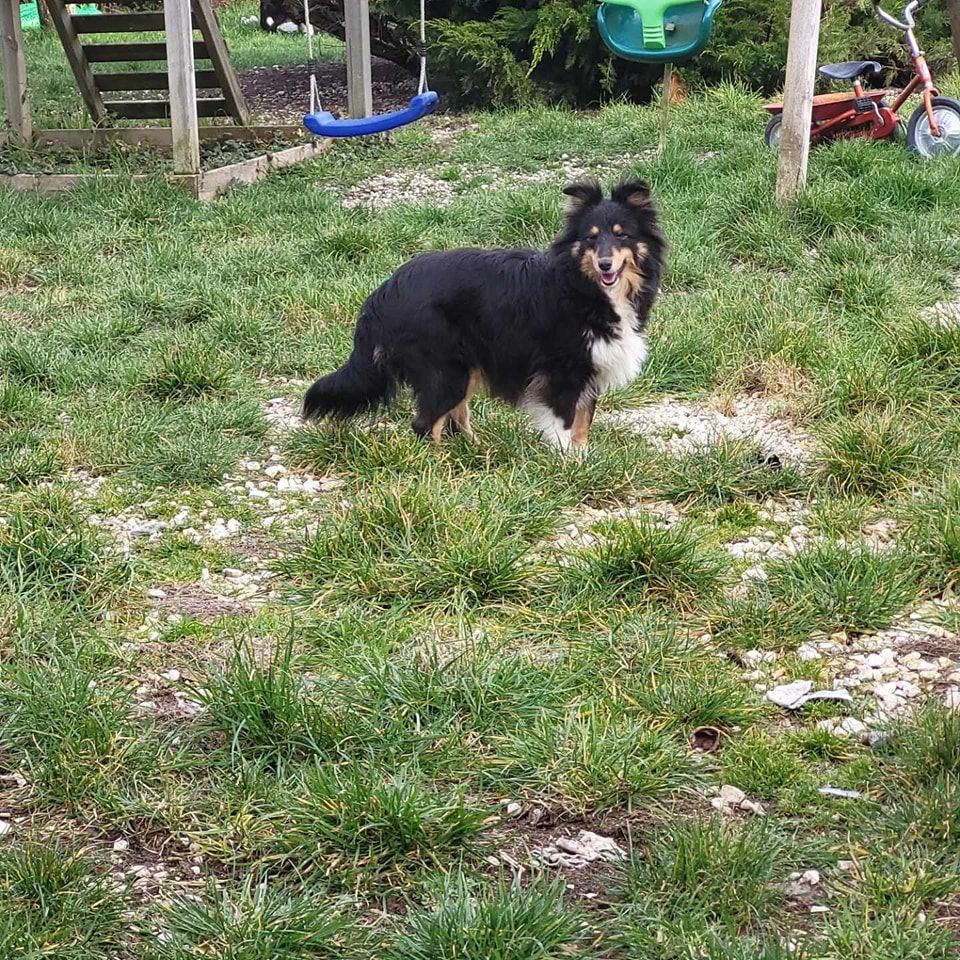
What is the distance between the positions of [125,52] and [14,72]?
122cm

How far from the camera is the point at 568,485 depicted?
4410mm

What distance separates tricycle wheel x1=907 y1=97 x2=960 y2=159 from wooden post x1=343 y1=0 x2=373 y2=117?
198 inches

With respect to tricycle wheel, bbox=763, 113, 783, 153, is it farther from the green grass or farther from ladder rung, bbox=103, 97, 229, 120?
ladder rung, bbox=103, 97, 229, 120

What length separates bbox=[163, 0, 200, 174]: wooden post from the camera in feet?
28.5

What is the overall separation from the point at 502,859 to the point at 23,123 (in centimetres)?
929

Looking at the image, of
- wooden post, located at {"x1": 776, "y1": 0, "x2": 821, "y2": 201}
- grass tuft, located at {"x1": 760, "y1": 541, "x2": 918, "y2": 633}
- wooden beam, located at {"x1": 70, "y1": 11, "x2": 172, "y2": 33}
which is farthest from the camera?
wooden beam, located at {"x1": 70, "y1": 11, "x2": 172, "y2": 33}

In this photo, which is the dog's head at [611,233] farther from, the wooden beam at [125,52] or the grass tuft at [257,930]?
the wooden beam at [125,52]

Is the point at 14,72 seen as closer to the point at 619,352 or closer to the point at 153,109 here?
the point at 153,109

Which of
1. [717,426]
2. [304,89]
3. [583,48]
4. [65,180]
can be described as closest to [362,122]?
[65,180]

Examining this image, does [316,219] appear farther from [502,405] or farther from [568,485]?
[568,485]

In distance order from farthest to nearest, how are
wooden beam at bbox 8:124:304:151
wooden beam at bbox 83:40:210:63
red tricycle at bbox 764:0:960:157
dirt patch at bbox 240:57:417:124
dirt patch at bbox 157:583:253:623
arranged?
dirt patch at bbox 240:57:417:124 → wooden beam at bbox 83:40:210:63 → wooden beam at bbox 8:124:304:151 → red tricycle at bbox 764:0:960:157 → dirt patch at bbox 157:583:253:623

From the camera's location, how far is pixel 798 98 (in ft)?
24.1

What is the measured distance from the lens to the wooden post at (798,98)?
720 cm

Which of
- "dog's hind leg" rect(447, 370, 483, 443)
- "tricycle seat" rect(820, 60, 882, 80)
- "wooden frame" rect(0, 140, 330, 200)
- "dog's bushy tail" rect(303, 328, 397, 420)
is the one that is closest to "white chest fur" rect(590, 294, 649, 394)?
"dog's hind leg" rect(447, 370, 483, 443)
